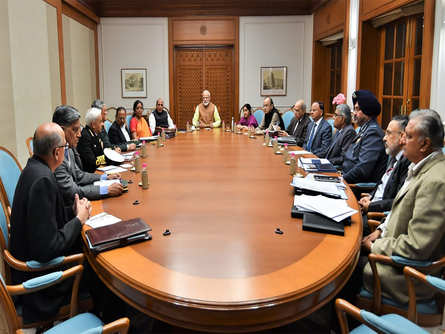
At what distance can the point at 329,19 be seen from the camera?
7.00 m

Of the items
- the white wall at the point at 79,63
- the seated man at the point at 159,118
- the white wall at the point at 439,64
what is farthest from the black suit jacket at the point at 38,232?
the white wall at the point at 79,63

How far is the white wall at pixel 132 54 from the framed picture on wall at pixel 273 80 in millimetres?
2182

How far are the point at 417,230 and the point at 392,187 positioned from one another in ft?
2.85

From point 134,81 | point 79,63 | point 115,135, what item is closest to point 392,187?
point 115,135

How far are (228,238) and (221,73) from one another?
7.35 m

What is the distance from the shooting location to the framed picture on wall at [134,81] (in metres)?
8.59

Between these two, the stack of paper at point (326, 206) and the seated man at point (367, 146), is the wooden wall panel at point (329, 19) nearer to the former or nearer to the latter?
the seated man at point (367, 146)

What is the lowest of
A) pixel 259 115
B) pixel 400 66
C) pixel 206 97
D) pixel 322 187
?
pixel 322 187

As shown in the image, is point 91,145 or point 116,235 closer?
point 116,235

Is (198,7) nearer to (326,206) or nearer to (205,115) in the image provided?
(205,115)

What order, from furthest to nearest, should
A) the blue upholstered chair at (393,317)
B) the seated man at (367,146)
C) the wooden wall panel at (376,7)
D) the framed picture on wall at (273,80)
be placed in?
the framed picture on wall at (273,80), the wooden wall panel at (376,7), the seated man at (367,146), the blue upholstered chair at (393,317)

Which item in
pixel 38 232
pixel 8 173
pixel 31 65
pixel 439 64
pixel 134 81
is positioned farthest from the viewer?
pixel 134 81

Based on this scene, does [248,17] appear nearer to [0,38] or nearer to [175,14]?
[175,14]

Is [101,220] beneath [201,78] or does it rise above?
beneath
